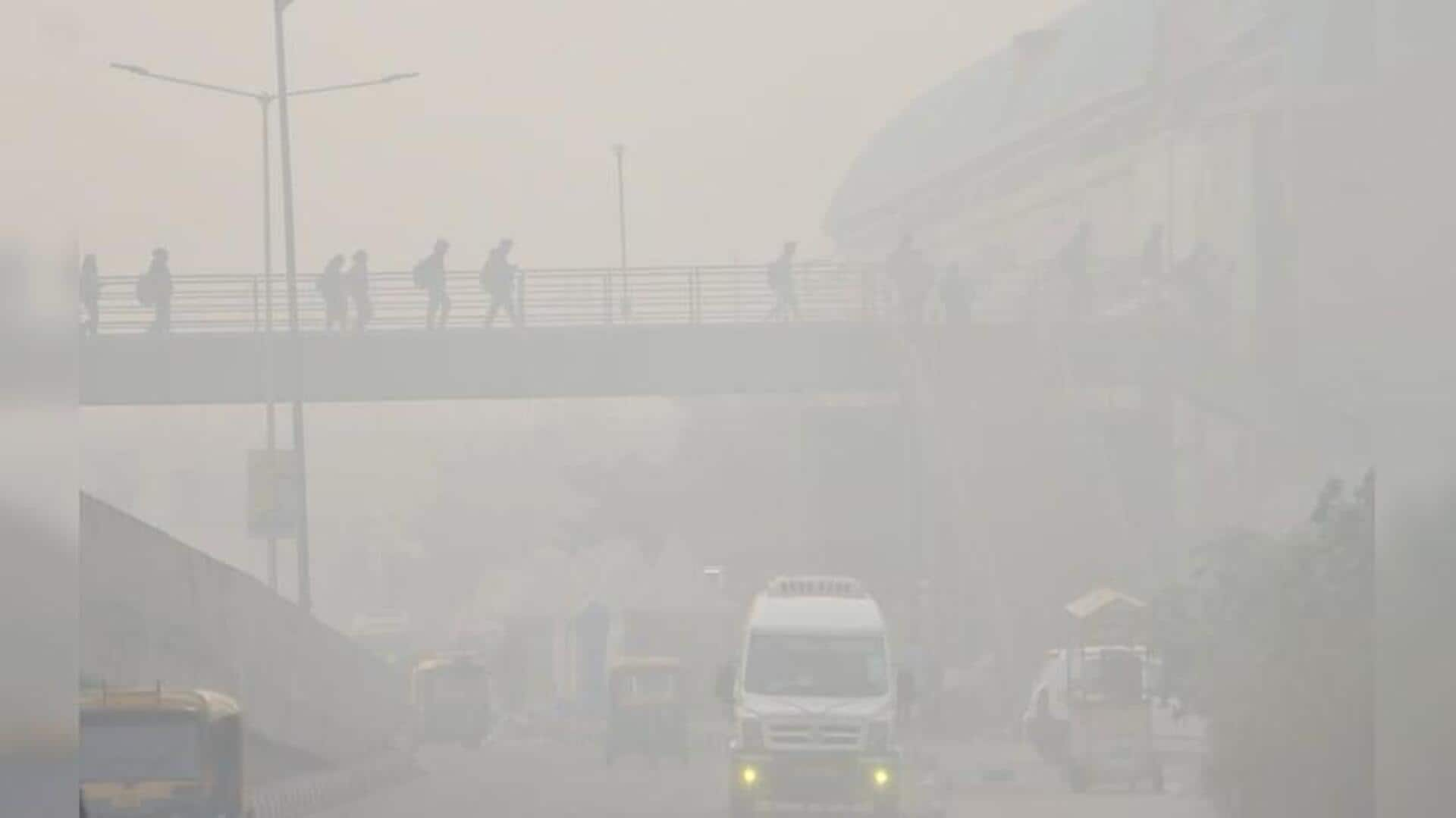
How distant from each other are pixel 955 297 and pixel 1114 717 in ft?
28.4

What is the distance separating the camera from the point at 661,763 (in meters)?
30.1

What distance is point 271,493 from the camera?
28.4 meters

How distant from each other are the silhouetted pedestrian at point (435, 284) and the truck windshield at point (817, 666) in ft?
15.7

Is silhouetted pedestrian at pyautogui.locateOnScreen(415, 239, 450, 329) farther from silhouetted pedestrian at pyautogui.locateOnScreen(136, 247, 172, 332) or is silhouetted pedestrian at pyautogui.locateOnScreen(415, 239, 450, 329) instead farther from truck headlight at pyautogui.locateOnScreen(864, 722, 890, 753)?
truck headlight at pyautogui.locateOnScreen(864, 722, 890, 753)

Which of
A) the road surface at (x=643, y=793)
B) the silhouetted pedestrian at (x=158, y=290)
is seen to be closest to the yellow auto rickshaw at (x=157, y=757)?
the silhouetted pedestrian at (x=158, y=290)

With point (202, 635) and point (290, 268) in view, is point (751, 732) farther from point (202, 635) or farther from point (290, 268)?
point (290, 268)

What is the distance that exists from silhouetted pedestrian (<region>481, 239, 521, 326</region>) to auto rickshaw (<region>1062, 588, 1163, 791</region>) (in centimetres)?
676

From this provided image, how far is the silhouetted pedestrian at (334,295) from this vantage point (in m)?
28.0

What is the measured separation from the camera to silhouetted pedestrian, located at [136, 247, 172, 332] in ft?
55.1

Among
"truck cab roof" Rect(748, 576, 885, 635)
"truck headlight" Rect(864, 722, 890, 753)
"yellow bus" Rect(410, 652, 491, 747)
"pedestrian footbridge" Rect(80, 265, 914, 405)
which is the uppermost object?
"pedestrian footbridge" Rect(80, 265, 914, 405)

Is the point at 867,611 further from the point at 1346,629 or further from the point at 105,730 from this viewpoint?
the point at 105,730

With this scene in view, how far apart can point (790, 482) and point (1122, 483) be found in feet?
43.7

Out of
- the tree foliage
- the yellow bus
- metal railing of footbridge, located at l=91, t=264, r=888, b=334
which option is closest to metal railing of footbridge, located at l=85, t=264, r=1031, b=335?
metal railing of footbridge, located at l=91, t=264, r=888, b=334

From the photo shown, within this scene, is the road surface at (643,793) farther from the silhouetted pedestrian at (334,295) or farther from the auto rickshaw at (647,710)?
the silhouetted pedestrian at (334,295)
